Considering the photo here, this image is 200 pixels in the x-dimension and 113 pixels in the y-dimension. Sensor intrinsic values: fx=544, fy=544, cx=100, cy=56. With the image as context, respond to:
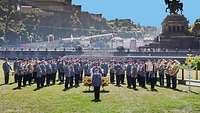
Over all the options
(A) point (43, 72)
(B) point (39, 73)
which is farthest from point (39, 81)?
(A) point (43, 72)

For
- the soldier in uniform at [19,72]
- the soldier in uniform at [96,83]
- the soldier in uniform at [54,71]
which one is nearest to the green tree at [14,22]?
the soldier in uniform at [54,71]

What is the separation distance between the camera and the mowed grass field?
22.4 m

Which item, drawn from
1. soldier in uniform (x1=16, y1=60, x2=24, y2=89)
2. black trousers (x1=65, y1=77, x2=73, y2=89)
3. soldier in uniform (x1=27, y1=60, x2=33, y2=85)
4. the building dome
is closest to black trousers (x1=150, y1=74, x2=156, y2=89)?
black trousers (x1=65, y1=77, x2=73, y2=89)

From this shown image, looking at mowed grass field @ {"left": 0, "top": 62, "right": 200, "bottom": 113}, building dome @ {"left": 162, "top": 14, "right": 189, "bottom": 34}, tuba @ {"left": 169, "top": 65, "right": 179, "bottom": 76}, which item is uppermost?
building dome @ {"left": 162, "top": 14, "right": 189, "bottom": 34}

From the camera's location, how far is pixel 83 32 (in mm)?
140375

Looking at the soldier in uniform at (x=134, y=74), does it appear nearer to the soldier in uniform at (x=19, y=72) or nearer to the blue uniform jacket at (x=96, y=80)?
the blue uniform jacket at (x=96, y=80)

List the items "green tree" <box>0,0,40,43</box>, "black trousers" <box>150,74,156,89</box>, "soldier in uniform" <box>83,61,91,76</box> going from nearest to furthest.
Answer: "black trousers" <box>150,74,156,89</box>, "soldier in uniform" <box>83,61,91,76</box>, "green tree" <box>0,0,40,43</box>

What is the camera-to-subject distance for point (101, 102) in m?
24.6

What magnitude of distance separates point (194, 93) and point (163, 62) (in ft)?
18.5

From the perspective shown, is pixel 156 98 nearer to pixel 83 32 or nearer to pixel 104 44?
pixel 104 44

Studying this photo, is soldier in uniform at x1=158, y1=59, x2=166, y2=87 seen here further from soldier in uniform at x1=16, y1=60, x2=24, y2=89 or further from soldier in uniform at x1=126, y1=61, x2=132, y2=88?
soldier in uniform at x1=16, y1=60, x2=24, y2=89

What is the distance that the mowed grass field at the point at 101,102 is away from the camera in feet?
73.6

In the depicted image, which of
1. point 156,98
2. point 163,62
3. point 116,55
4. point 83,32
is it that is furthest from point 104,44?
point 156,98

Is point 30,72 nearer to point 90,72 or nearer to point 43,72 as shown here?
point 43,72
